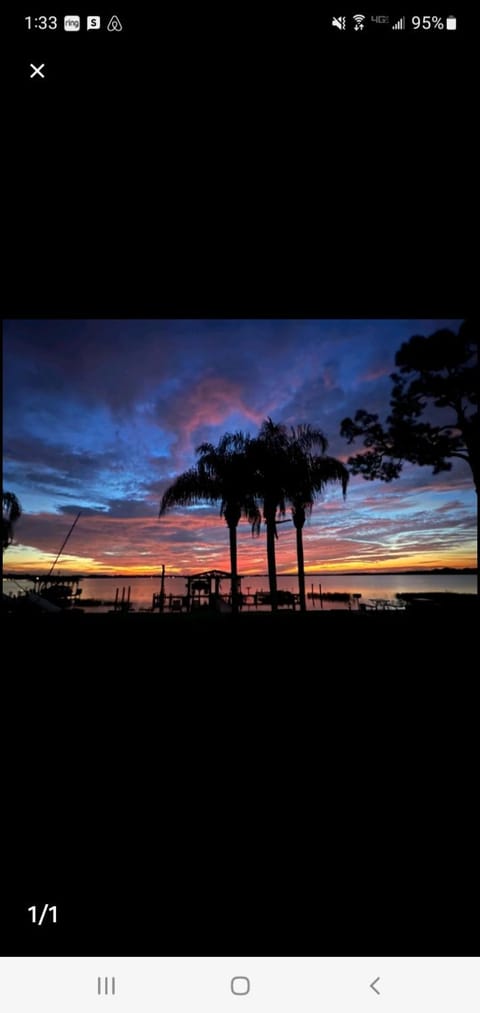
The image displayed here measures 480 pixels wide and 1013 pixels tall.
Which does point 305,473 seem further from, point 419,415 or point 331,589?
point 331,589

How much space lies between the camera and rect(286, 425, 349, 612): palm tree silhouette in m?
9.03

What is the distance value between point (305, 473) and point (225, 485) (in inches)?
84.9

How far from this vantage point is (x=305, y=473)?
9.38 m

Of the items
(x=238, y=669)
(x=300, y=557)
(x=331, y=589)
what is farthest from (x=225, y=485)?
(x=331, y=589)
